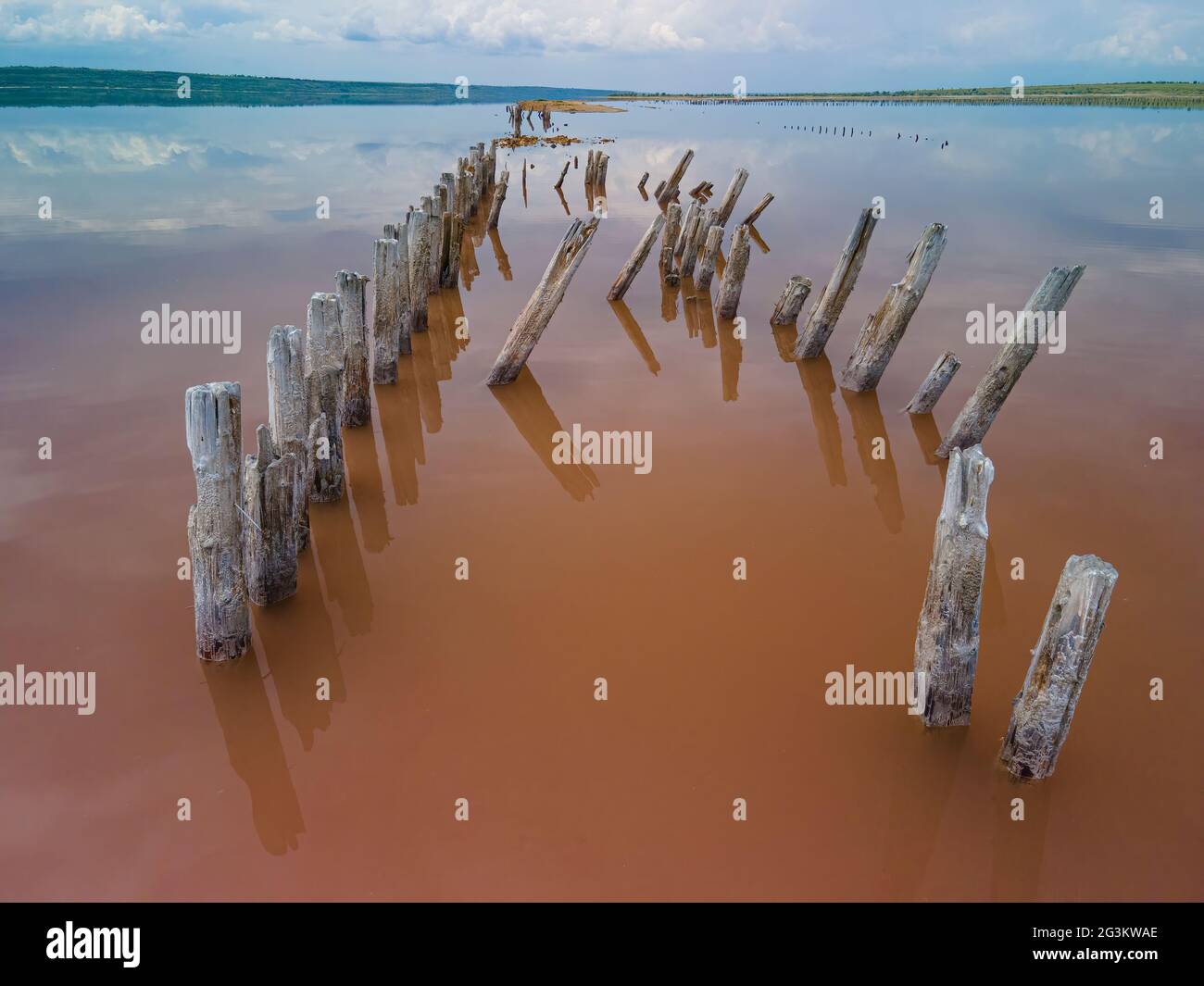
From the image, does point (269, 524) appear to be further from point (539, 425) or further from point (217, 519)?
point (539, 425)

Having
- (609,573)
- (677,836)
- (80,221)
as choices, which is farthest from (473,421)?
(80,221)

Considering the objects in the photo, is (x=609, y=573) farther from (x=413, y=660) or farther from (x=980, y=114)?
(x=980, y=114)

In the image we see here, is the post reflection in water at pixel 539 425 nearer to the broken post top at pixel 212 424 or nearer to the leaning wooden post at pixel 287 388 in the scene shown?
the leaning wooden post at pixel 287 388

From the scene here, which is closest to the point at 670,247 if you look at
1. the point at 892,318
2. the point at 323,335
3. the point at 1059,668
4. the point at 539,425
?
the point at 892,318

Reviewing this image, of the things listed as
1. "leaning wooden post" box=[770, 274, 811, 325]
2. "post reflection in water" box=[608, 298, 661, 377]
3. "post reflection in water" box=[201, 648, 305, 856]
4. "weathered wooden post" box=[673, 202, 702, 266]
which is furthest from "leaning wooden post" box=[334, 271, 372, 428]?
"weathered wooden post" box=[673, 202, 702, 266]

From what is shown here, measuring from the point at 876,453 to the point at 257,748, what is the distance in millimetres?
6037

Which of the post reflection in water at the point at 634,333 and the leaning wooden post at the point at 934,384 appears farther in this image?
the post reflection in water at the point at 634,333

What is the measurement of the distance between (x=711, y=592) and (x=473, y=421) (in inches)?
146

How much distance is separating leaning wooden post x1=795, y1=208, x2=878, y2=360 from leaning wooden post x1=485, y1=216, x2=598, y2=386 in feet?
9.34

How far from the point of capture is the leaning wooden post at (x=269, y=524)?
208 inches

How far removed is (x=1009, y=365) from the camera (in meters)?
7.72

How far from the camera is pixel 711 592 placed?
6.05 m

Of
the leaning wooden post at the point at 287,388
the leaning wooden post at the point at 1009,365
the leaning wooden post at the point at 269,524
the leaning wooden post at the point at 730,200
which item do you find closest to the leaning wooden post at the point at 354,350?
the leaning wooden post at the point at 287,388

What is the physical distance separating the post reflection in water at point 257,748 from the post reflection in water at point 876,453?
15.4 feet
